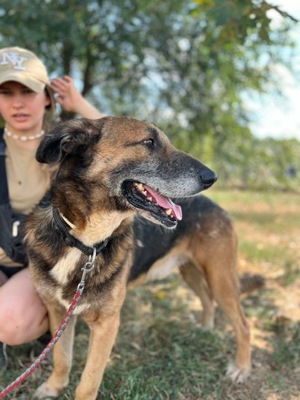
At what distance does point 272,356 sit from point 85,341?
65.1 inches

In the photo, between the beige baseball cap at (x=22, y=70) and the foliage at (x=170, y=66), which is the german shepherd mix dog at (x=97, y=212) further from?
the foliage at (x=170, y=66)

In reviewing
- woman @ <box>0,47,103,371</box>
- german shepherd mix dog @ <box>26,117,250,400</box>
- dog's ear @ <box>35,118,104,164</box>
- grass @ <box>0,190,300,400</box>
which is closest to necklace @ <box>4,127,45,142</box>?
woman @ <box>0,47,103,371</box>

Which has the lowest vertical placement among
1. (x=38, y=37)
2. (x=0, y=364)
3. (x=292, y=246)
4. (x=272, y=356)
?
(x=292, y=246)

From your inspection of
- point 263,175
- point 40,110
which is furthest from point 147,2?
point 263,175

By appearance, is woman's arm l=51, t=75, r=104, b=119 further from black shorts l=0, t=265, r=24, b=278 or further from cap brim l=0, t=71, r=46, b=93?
black shorts l=0, t=265, r=24, b=278

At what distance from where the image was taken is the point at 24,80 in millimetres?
3221

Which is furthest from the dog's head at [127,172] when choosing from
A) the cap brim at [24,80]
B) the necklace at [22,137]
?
the necklace at [22,137]

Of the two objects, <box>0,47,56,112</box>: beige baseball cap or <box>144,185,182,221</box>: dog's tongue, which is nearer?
<box>144,185,182,221</box>: dog's tongue

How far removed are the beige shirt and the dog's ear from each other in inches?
33.8

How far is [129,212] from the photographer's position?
2801 mm

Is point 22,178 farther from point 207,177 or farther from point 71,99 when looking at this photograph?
point 207,177

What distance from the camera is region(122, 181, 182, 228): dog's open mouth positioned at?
270 centimetres

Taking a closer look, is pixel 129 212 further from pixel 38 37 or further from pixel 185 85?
pixel 185 85

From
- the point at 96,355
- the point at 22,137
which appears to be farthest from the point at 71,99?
the point at 96,355
